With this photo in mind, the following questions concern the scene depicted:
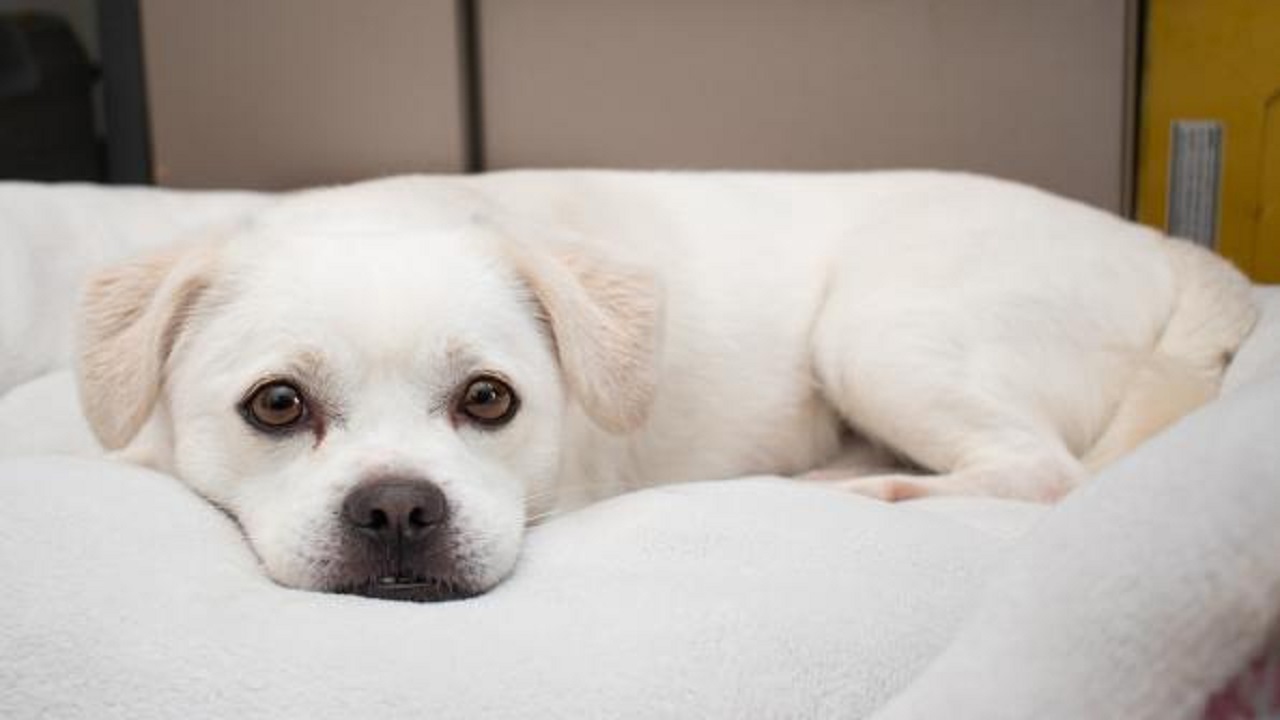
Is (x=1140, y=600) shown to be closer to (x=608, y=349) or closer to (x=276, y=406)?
(x=608, y=349)

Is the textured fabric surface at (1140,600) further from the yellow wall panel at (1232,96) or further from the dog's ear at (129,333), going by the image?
the yellow wall panel at (1232,96)

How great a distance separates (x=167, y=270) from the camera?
172 centimetres

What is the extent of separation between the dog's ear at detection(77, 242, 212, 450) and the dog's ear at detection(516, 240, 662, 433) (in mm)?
388

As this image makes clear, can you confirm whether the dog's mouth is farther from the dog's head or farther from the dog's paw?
the dog's paw

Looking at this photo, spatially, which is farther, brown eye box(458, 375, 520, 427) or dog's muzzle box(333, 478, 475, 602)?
brown eye box(458, 375, 520, 427)

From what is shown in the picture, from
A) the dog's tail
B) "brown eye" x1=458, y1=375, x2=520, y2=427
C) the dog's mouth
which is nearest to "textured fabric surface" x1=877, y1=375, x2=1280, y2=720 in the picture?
the dog's mouth

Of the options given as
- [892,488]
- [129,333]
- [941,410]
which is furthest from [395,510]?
[941,410]

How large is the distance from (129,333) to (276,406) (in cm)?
23

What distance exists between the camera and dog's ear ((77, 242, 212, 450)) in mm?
1613

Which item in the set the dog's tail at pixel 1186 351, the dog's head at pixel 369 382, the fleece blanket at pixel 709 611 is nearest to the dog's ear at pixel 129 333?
the dog's head at pixel 369 382

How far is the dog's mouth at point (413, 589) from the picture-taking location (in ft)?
4.59

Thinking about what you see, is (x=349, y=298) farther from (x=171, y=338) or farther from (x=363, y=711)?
(x=363, y=711)

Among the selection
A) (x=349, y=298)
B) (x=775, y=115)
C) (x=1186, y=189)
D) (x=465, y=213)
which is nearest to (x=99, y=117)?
(x=775, y=115)

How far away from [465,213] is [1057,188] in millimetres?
1616
